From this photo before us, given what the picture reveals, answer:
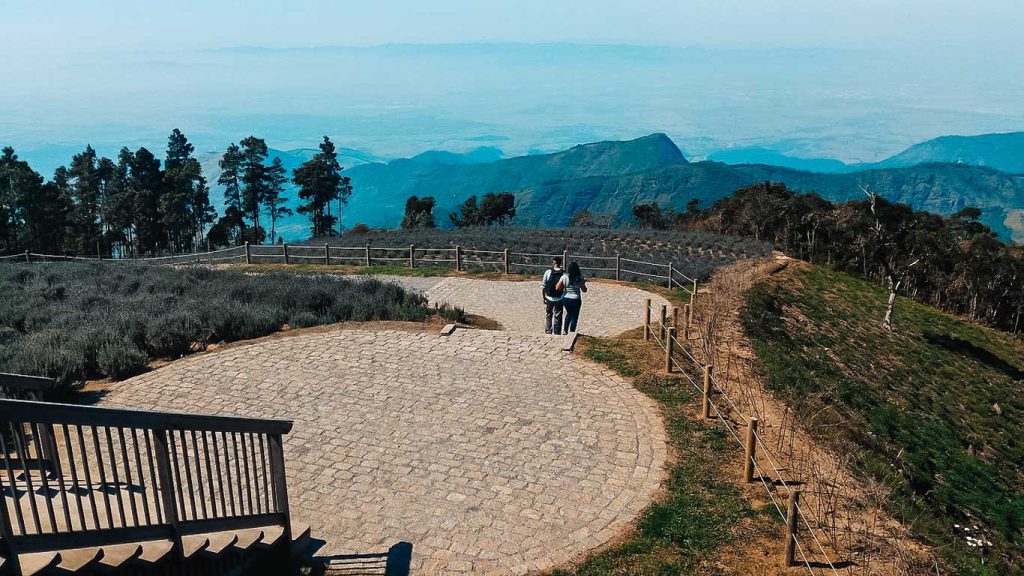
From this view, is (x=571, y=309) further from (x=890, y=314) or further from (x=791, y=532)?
(x=890, y=314)

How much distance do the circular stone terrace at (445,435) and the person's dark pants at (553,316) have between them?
27.8 inches

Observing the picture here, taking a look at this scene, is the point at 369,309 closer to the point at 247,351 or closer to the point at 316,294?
the point at 316,294

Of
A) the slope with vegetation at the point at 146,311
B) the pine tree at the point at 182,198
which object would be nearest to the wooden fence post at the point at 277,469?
the slope with vegetation at the point at 146,311

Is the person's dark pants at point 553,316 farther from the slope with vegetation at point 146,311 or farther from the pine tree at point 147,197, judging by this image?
the pine tree at point 147,197

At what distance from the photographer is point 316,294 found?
17.3 metres

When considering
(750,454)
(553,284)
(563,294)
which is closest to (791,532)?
(750,454)

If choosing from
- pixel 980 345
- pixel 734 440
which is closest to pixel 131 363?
pixel 734 440

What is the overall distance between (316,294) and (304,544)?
1113cm

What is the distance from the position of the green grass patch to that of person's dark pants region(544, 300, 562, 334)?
407 centimetres

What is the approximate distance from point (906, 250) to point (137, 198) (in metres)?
57.6

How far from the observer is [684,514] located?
794cm

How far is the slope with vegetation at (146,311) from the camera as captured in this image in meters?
12.2

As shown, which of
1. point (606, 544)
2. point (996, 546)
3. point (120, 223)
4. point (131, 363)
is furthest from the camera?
point (120, 223)


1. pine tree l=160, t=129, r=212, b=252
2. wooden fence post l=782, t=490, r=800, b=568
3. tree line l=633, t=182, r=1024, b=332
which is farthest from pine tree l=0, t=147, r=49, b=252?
wooden fence post l=782, t=490, r=800, b=568
